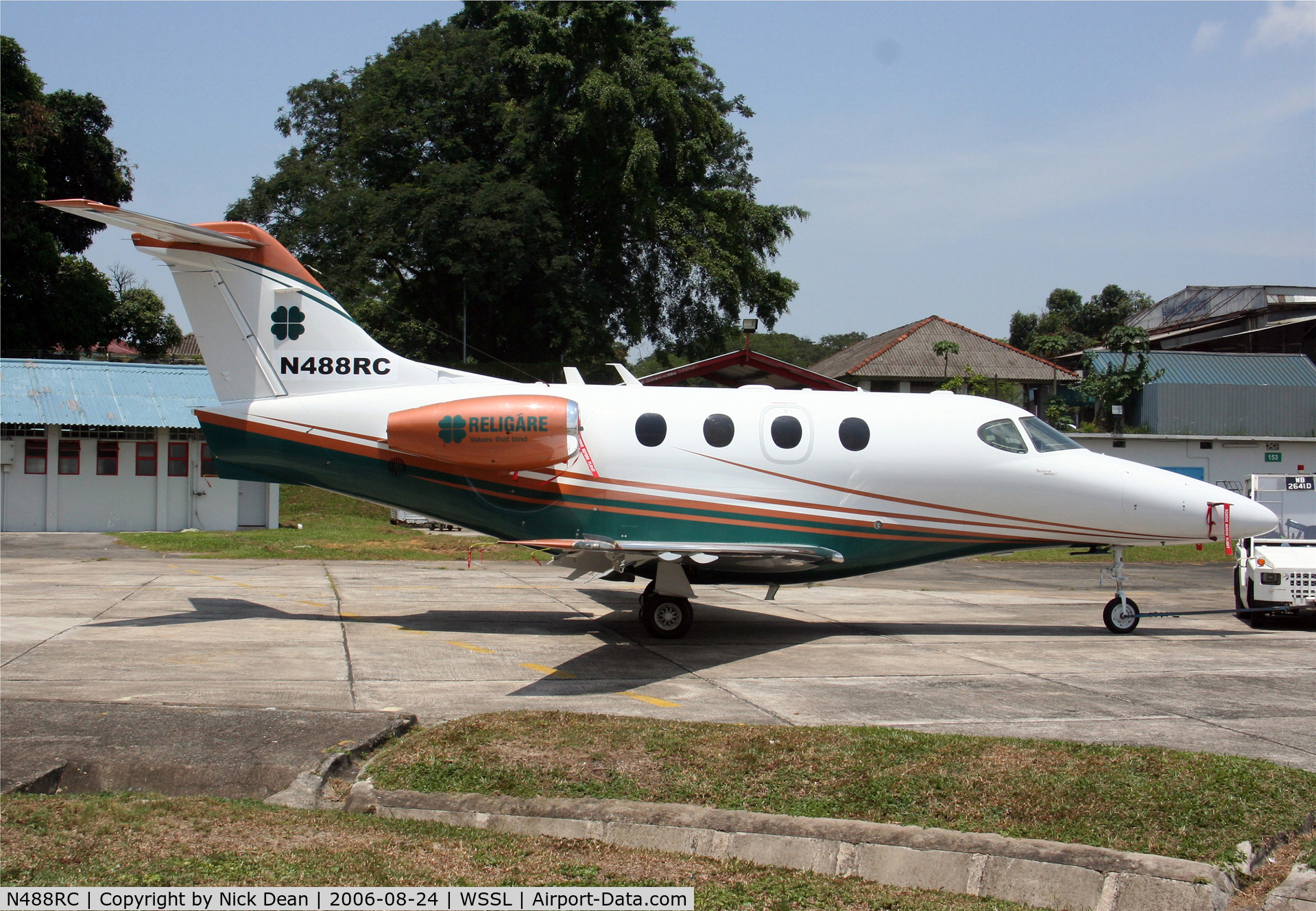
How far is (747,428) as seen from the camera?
1277 centimetres

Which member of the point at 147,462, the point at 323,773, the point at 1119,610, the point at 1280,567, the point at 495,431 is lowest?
the point at 323,773

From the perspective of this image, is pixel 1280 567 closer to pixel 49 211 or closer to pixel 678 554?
pixel 678 554

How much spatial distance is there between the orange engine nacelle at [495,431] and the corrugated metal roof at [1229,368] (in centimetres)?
3842

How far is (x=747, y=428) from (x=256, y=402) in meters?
6.43

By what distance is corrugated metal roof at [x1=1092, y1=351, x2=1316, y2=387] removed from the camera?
1715 inches

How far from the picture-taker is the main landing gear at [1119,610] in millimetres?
13477

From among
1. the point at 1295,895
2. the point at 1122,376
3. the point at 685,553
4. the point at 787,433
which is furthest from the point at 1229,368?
the point at 1295,895

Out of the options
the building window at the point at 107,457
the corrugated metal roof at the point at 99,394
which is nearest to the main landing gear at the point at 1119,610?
the corrugated metal roof at the point at 99,394

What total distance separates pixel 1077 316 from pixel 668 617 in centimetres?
7440

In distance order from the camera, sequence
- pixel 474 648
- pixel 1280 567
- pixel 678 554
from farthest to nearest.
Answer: pixel 1280 567 → pixel 474 648 → pixel 678 554

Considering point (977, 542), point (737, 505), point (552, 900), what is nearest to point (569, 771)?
point (552, 900)

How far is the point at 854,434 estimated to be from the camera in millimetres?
12891

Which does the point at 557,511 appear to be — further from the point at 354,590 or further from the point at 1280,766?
the point at 1280,766

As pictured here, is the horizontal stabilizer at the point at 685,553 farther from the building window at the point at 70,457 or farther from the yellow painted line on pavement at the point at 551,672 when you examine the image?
the building window at the point at 70,457
